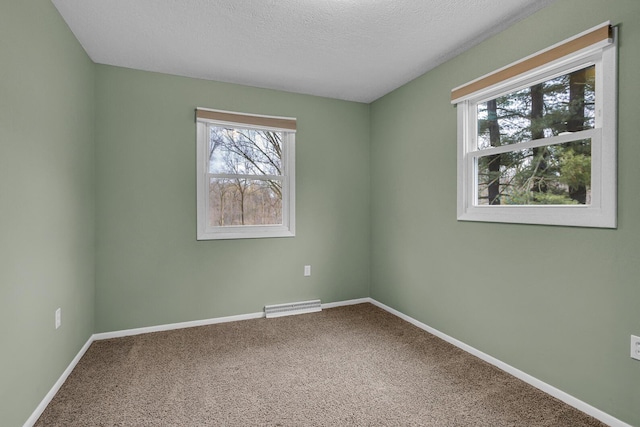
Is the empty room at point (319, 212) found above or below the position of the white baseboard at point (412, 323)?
above

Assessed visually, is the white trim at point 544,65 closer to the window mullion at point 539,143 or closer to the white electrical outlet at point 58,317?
the window mullion at point 539,143

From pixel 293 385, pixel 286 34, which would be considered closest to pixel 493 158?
pixel 286 34

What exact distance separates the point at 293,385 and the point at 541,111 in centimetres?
246

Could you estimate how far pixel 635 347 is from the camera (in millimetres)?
1631

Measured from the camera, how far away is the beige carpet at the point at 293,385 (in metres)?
1.79

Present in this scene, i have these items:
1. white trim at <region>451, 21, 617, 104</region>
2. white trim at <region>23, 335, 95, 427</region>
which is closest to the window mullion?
white trim at <region>451, 21, 617, 104</region>

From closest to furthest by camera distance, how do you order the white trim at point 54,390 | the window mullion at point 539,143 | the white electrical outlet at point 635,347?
the white electrical outlet at point 635,347, the white trim at point 54,390, the window mullion at point 539,143

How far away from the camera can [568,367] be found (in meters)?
1.92

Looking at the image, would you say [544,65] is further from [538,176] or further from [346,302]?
[346,302]

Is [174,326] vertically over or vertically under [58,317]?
under

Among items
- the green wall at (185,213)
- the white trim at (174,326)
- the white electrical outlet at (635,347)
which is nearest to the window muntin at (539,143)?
the white electrical outlet at (635,347)

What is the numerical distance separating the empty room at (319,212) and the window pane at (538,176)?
1 centimetres

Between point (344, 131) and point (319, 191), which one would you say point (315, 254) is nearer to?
point (319, 191)

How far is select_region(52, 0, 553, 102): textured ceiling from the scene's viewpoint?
2.06 meters
